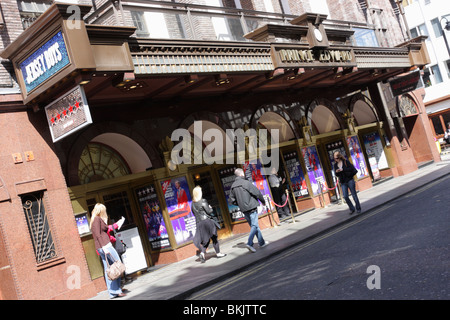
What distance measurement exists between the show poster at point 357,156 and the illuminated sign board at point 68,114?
12937 millimetres

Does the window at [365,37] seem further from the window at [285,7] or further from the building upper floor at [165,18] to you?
the window at [285,7]

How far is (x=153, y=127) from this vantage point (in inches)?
505

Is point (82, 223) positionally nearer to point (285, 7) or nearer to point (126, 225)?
point (126, 225)

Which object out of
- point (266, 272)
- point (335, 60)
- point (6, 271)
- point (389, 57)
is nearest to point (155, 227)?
point (6, 271)

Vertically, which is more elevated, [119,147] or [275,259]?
[119,147]

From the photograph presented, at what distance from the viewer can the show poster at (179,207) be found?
1248cm

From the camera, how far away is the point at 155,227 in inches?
496

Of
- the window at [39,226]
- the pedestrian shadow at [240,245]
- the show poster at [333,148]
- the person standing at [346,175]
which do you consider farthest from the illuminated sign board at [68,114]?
the show poster at [333,148]

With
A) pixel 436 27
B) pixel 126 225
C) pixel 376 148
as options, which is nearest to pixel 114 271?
pixel 126 225

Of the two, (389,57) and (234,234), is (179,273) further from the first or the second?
(389,57)

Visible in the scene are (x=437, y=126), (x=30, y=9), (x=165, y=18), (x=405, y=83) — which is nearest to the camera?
(x=30, y=9)

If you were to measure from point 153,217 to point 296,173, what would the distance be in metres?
6.48

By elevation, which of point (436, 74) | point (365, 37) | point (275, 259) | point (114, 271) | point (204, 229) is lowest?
point (275, 259)

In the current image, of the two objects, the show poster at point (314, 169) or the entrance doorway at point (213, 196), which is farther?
the show poster at point (314, 169)
